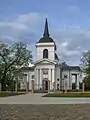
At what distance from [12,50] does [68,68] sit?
4695cm

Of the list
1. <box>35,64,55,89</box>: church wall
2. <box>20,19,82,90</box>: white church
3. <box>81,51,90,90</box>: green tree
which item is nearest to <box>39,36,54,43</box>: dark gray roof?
<box>20,19,82,90</box>: white church

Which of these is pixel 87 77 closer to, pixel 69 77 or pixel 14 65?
pixel 14 65

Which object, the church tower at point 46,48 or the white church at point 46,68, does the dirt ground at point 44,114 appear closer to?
the white church at point 46,68

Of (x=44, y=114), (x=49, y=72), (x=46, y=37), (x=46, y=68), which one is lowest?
(x=44, y=114)

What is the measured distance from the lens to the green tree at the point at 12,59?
72250 millimetres

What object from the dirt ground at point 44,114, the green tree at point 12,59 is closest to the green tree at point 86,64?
the green tree at point 12,59

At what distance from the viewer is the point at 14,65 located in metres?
73.9

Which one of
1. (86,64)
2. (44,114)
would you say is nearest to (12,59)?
(86,64)

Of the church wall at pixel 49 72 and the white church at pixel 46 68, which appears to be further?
the church wall at pixel 49 72

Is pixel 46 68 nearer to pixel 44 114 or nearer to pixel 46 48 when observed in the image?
pixel 46 48

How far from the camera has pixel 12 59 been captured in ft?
241

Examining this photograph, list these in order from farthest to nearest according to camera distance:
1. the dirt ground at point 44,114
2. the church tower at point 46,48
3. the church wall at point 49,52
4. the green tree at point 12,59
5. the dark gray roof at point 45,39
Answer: the dark gray roof at point 45,39 < the church wall at point 49,52 < the church tower at point 46,48 < the green tree at point 12,59 < the dirt ground at point 44,114

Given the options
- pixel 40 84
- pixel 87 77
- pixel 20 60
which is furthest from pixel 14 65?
pixel 40 84

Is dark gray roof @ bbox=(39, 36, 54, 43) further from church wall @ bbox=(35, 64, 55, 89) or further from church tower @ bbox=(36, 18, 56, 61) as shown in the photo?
church wall @ bbox=(35, 64, 55, 89)
